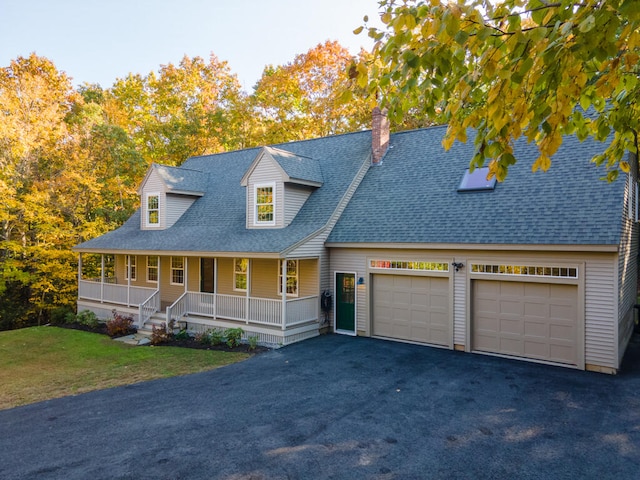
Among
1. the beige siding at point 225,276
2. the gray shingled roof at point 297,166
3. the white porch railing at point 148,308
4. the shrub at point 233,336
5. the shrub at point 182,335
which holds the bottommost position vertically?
the shrub at point 182,335

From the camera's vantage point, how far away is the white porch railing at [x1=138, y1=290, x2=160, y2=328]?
612 inches

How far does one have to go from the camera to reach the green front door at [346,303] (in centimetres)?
1384

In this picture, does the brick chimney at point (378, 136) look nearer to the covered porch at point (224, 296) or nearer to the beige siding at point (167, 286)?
the covered porch at point (224, 296)

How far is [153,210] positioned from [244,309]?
8.05 meters

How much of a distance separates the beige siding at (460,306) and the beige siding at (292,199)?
6.27 meters

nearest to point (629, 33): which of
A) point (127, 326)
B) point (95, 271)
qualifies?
point (127, 326)

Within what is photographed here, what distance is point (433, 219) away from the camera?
12531 millimetres

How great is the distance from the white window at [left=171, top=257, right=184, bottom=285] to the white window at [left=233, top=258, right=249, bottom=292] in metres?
3.19

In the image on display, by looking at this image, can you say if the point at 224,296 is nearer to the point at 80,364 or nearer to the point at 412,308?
the point at 80,364

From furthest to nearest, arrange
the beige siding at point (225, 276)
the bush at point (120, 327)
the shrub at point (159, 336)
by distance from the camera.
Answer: the beige siding at point (225, 276) → the bush at point (120, 327) → the shrub at point (159, 336)

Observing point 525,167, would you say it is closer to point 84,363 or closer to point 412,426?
point 412,426

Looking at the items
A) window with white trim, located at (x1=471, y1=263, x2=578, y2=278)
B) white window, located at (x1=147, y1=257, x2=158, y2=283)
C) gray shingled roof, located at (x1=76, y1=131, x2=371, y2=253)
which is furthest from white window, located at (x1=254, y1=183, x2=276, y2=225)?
window with white trim, located at (x1=471, y1=263, x2=578, y2=278)

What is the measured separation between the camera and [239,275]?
16406 mm

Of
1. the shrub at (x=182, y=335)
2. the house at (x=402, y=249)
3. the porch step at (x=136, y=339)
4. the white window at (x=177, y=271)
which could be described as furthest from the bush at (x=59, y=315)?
the shrub at (x=182, y=335)
